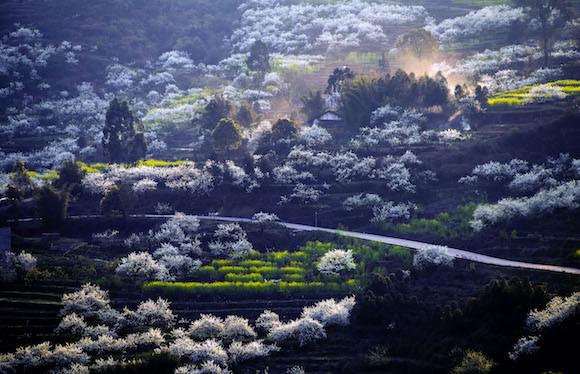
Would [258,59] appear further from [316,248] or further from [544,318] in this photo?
[544,318]

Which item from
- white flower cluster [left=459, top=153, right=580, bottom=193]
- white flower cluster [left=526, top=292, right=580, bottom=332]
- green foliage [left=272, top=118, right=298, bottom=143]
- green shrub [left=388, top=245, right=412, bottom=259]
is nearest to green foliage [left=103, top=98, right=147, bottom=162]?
green foliage [left=272, top=118, right=298, bottom=143]

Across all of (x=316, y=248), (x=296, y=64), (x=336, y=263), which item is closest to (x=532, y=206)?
(x=336, y=263)

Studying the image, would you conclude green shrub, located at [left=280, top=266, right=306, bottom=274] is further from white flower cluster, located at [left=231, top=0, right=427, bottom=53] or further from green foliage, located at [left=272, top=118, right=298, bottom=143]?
white flower cluster, located at [left=231, top=0, right=427, bottom=53]

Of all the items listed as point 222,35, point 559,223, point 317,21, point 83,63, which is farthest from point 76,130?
point 559,223

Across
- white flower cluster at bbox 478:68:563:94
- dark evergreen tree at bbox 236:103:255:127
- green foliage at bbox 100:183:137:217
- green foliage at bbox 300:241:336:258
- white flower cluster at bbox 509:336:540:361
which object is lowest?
white flower cluster at bbox 509:336:540:361

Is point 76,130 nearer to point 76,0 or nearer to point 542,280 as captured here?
point 76,0

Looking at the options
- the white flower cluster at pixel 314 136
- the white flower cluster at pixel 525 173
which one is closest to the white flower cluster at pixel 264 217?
the white flower cluster at pixel 314 136
